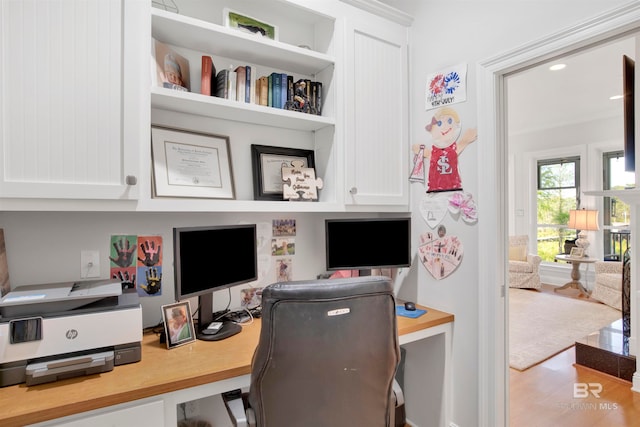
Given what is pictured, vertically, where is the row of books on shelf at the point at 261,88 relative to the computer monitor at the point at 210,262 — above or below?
above

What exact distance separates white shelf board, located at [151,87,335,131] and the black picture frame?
5.8 inches

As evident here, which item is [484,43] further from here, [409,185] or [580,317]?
[580,317]

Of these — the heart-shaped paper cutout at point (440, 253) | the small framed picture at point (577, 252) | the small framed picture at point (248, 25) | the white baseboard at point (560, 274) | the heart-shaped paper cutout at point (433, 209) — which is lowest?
the white baseboard at point (560, 274)

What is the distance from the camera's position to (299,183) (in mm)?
1888

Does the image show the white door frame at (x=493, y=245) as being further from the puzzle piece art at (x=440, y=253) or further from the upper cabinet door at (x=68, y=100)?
the upper cabinet door at (x=68, y=100)

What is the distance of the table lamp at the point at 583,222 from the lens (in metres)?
5.06

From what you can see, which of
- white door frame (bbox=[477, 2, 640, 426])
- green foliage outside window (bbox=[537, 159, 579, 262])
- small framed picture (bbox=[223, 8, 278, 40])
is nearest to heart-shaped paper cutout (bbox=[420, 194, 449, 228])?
white door frame (bbox=[477, 2, 640, 426])

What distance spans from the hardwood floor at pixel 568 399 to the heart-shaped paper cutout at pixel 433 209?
139 cm

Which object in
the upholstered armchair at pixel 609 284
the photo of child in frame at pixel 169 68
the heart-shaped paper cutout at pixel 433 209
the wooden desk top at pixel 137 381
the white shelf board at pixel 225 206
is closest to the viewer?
the wooden desk top at pixel 137 381

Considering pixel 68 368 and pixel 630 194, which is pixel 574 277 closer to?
pixel 630 194

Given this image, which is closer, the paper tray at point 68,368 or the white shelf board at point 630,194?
the paper tray at point 68,368

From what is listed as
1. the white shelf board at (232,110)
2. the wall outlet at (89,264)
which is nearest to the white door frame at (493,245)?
the white shelf board at (232,110)

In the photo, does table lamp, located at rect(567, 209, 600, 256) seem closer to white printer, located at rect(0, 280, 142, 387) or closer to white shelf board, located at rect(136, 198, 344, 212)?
white shelf board, located at rect(136, 198, 344, 212)
